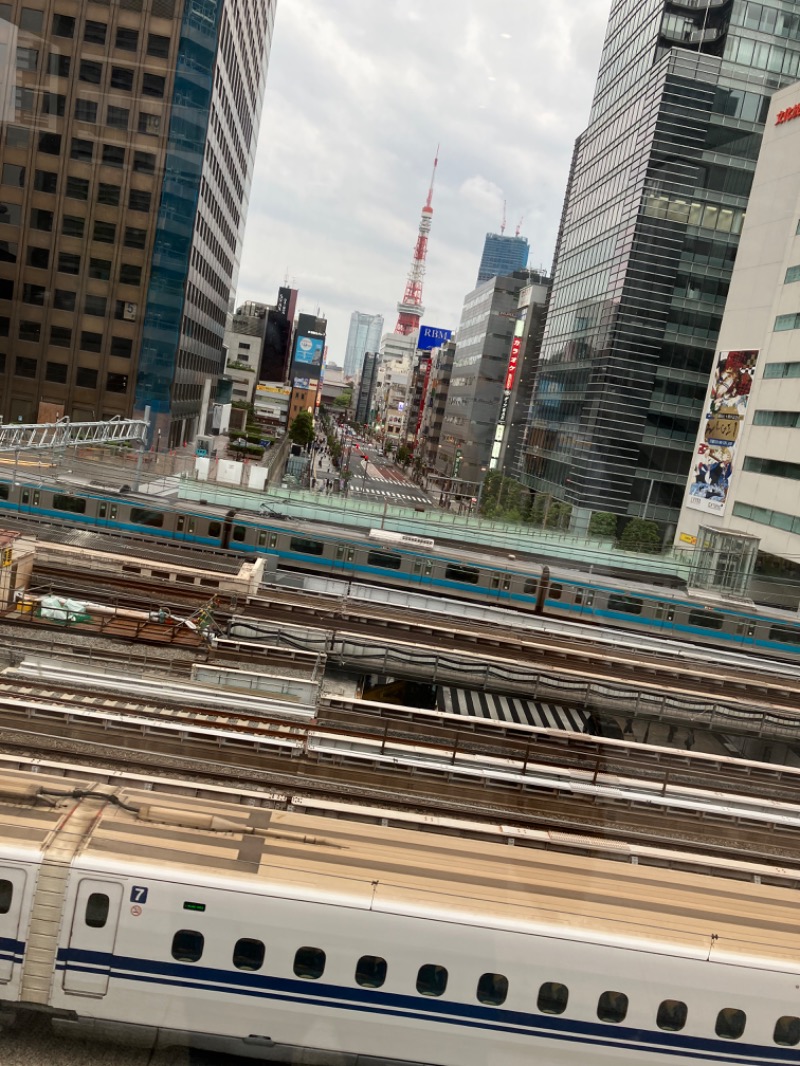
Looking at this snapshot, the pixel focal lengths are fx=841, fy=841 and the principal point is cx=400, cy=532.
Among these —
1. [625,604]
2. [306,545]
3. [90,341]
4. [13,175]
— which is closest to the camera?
[306,545]

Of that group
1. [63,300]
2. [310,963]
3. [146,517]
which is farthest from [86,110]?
[310,963]

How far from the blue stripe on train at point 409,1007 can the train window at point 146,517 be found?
12321mm

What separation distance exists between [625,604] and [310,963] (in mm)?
13467

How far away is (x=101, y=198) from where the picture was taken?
26.8 metres

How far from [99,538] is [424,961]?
10.7 meters

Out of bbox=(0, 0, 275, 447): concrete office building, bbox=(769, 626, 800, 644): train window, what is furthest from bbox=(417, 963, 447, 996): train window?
bbox=(0, 0, 275, 447): concrete office building

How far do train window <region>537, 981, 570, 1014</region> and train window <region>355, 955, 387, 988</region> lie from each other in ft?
2.84

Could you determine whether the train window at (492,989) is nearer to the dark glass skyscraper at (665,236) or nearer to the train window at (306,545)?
the train window at (306,545)

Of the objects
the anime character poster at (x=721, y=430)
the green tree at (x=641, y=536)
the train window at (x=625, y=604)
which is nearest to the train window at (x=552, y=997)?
the train window at (x=625, y=604)

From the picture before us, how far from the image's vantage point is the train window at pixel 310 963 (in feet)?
14.8

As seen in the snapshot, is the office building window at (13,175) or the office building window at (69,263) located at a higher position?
the office building window at (13,175)

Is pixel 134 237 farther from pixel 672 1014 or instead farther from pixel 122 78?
pixel 672 1014

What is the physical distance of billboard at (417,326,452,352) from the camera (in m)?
78.5

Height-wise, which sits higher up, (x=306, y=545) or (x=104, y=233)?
(x=104, y=233)
